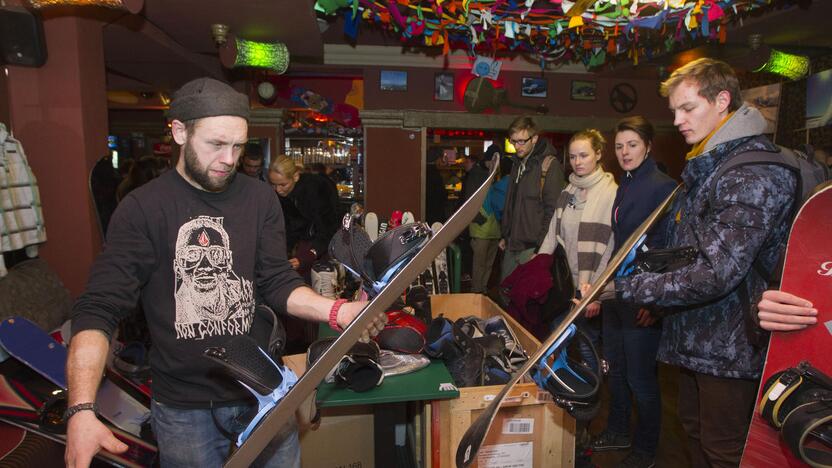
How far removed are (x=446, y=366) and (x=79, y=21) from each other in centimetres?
328

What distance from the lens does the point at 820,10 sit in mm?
4117

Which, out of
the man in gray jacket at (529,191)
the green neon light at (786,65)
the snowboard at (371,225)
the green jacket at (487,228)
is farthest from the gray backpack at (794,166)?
the green neon light at (786,65)

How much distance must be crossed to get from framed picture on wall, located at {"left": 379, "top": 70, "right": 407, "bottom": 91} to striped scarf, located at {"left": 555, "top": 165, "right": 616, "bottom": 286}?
4265 mm

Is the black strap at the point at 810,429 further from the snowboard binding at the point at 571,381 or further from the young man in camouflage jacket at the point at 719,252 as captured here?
the snowboard binding at the point at 571,381

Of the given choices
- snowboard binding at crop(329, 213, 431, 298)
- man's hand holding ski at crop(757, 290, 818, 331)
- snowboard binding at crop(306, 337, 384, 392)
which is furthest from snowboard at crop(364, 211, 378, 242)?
man's hand holding ski at crop(757, 290, 818, 331)

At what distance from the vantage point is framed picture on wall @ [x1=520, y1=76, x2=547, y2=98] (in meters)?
6.52

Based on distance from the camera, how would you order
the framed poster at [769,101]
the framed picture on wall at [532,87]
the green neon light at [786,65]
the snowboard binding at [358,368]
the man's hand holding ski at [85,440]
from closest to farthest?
the man's hand holding ski at [85,440] < the snowboard binding at [358,368] < the green neon light at [786,65] < the framed poster at [769,101] < the framed picture on wall at [532,87]

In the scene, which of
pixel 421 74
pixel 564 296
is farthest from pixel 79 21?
pixel 421 74

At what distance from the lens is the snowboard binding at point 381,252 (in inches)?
47.1

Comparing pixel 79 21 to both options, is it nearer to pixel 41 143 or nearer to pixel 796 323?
pixel 41 143

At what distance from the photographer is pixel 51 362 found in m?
1.95

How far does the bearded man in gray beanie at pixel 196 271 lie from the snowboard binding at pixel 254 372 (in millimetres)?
195

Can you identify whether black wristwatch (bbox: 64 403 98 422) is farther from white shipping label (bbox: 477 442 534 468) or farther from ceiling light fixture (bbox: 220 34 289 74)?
ceiling light fixture (bbox: 220 34 289 74)

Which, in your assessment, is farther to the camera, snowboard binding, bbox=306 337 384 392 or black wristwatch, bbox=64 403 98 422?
snowboard binding, bbox=306 337 384 392
